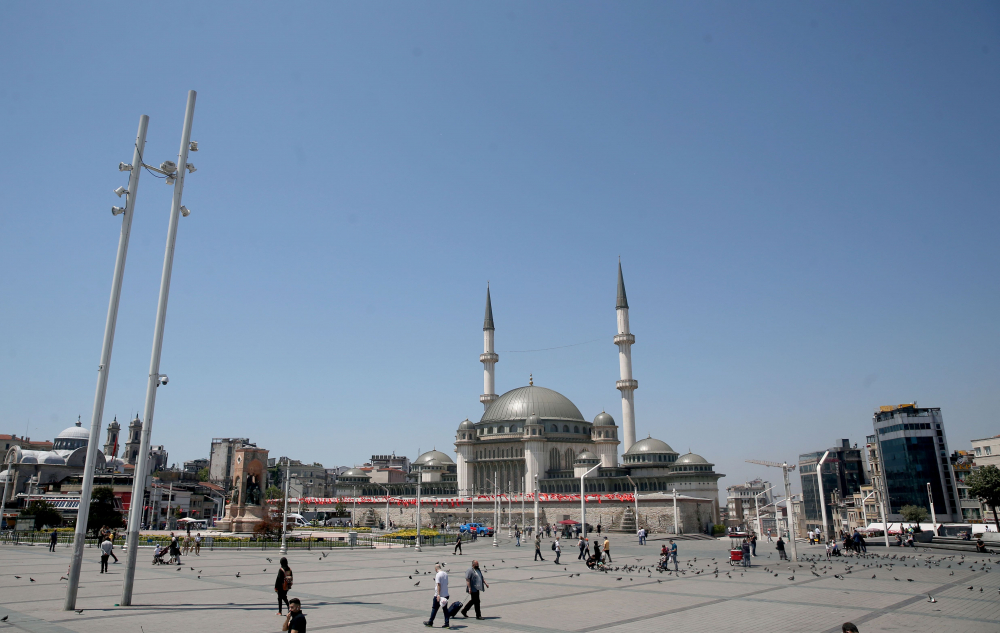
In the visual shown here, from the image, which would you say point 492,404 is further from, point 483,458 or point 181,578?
point 181,578

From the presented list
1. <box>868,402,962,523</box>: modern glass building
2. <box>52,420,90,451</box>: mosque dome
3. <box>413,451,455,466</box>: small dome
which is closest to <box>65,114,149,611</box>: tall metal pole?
<box>413,451,455,466</box>: small dome

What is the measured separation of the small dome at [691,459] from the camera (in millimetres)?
81562

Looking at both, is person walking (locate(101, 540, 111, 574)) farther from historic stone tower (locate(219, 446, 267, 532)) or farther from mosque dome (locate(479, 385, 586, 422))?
mosque dome (locate(479, 385, 586, 422))

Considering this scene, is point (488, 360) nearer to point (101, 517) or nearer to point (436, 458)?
point (436, 458)

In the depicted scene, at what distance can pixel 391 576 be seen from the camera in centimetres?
2569

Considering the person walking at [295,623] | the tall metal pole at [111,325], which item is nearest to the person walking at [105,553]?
the tall metal pole at [111,325]

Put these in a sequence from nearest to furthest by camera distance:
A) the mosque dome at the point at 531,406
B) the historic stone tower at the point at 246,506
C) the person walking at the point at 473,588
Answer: the person walking at the point at 473,588 < the historic stone tower at the point at 246,506 < the mosque dome at the point at 531,406

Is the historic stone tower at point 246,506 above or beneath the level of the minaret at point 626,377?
beneath

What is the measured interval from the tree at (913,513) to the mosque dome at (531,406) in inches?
1783

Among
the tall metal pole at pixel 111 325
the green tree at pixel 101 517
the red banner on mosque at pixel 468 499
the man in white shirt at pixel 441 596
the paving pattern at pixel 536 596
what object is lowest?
the paving pattern at pixel 536 596

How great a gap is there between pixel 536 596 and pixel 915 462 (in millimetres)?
100832

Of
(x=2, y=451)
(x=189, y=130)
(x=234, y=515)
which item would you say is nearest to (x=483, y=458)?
(x=234, y=515)

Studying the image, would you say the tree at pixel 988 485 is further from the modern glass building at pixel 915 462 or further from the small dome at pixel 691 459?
→ the modern glass building at pixel 915 462

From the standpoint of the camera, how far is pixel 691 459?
269ft
